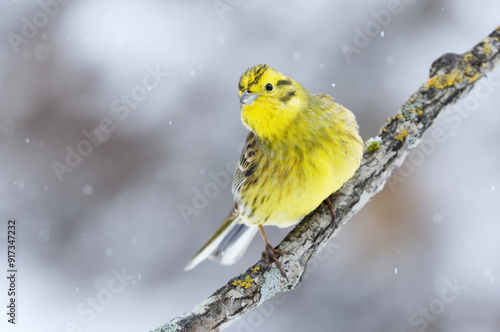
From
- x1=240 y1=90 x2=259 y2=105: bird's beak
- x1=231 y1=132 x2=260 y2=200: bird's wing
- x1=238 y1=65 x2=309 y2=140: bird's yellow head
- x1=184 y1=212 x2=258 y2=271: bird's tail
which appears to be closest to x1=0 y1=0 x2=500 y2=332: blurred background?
x1=184 y1=212 x2=258 y2=271: bird's tail

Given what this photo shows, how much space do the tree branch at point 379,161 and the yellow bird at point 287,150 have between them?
0.12 m

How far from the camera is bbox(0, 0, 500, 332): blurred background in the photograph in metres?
6.05

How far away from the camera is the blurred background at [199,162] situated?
238 inches

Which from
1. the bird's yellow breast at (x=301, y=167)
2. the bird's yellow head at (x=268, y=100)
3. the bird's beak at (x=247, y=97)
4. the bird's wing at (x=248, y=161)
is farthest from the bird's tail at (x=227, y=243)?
the bird's beak at (x=247, y=97)

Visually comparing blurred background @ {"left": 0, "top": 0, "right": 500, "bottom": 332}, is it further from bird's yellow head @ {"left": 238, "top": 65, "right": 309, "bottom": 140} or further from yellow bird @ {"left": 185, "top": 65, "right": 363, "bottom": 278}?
bird's yellow head @ {"left": 238, "top": 65, "right": 309, "bottom": 140}

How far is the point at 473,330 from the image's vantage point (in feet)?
19.5

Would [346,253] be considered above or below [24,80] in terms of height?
below

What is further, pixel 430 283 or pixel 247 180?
pixel 430 283

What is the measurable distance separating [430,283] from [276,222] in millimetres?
3174

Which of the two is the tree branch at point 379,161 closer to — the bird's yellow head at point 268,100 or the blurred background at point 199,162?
the bird's yellow head at point 268,100

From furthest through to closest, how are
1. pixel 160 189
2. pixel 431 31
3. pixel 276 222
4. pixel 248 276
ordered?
pixel 431 31 < pixel 160 189 < pixel 276 222 < pixel 248 276

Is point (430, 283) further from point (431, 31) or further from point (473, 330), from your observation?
point (431, 31)

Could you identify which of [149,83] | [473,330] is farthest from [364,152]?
[149,83]

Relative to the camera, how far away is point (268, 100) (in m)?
3.31
